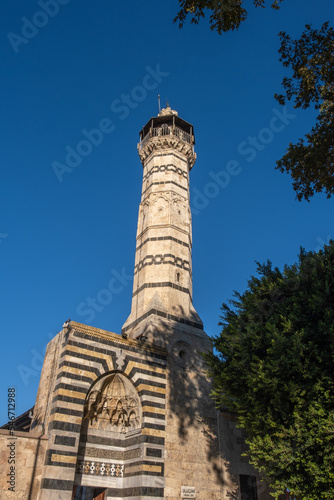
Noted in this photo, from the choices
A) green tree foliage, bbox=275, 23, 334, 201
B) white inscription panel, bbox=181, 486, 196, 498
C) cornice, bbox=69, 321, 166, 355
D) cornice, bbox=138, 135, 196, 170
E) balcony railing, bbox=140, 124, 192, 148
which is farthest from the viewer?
balcony railing, bbox=140, 124, 192, 148

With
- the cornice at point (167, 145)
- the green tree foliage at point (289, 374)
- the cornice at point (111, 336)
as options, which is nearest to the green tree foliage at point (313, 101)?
the green tree foliage at point (289, 374)

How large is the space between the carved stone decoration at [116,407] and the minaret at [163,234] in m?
2.86

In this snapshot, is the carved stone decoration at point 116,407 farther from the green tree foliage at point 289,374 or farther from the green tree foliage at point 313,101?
the green tree foliage at point 313,101

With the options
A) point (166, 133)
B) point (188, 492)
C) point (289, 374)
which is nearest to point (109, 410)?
point (188, 492)

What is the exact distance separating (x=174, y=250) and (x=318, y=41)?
13.5 meters

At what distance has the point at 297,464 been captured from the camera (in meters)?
10.6

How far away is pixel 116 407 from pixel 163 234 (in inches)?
398

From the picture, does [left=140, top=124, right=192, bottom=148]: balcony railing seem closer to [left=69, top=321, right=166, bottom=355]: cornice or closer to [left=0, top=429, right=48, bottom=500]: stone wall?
[left=69, top=321, right=166, bottom=355]: cornice

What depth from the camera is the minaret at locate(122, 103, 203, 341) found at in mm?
19250

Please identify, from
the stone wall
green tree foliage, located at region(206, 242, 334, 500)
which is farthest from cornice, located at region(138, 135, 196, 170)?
the stone wall

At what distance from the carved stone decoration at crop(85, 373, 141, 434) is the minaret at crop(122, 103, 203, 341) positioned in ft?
9.38

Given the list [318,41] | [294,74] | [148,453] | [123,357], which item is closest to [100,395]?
[123,357]

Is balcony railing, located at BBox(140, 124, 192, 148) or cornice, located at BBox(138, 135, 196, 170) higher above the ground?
balcony railing, located at BBox(140, 124, 192, 148)

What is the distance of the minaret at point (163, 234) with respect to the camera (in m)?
19.2
